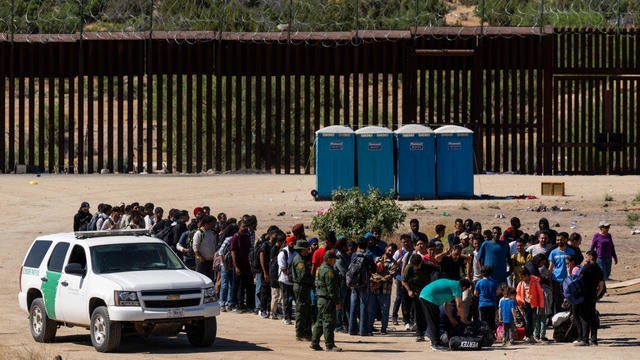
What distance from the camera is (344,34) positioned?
4359 centimetres

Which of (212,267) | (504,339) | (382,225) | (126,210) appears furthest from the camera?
(382,225)

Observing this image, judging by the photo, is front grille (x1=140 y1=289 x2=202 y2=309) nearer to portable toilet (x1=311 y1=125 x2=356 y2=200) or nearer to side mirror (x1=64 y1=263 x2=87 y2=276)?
side mirror (x1=64 y1=263 x2=87 y2=276)

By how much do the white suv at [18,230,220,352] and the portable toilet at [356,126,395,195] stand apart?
724 inches

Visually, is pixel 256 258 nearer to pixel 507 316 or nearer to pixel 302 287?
pixel 302 287

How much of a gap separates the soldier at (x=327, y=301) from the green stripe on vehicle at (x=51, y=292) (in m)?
3.38

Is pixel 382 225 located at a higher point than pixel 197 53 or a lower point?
lower

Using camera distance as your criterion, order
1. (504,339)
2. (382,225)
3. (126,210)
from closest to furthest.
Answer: (504,339)
(126,210)
(382,225)

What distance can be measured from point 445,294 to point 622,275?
8883 mm

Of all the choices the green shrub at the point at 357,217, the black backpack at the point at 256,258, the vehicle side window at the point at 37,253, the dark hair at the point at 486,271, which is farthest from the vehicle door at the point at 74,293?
the green shrub at the point at 357,217

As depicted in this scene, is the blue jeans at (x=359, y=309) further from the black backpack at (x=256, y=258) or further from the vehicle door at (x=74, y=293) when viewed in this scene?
the vehicle door at (x=74, y=293)

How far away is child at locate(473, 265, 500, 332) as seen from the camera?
18.4 m

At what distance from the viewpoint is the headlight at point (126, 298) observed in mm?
17047

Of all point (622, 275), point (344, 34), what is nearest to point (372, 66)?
point (344, 34)

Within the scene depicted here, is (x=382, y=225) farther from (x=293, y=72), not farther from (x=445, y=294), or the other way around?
(x=293, y=72)
